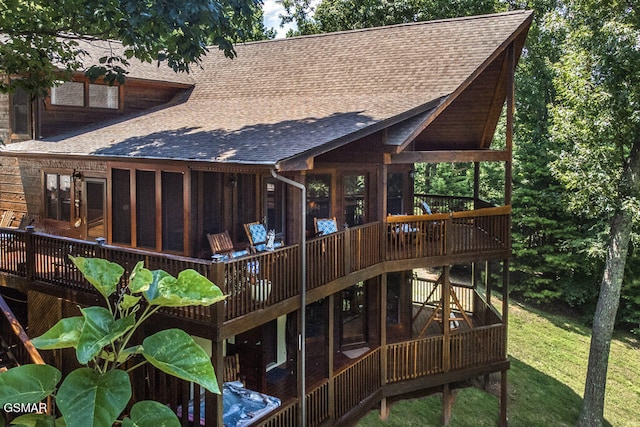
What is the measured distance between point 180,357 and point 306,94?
11.9 meters

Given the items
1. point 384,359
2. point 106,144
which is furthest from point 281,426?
point 106,144

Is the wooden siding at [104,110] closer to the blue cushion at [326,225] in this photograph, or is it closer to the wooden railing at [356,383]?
the blue cushion at [326,225]

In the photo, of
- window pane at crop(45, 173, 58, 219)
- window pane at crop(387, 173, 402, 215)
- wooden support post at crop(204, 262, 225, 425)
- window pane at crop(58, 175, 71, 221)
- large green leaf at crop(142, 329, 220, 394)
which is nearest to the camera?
large green leaf at crop(142, 329, 220, 394)

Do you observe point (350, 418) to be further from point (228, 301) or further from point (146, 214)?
point (146, 214)

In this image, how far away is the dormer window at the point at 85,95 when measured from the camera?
1395 centimetres

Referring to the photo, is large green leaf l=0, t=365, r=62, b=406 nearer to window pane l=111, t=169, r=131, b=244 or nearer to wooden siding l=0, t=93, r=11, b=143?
window pane l=111, t=169, r=131, b=244

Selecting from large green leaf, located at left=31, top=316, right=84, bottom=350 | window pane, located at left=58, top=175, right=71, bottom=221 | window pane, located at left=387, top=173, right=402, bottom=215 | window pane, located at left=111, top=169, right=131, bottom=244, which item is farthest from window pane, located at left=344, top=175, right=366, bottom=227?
large green leaf, located at left=31, top=316, right=84, bottom=350

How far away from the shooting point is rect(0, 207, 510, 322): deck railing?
7547 millimetres

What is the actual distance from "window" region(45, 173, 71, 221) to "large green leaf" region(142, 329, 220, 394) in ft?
38.1

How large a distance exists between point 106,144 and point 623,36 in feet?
40.5

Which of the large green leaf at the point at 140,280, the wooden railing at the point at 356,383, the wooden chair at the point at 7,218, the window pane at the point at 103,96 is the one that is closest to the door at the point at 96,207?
the wooden chair at the point at 7,218

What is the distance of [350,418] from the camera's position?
10.5 meters

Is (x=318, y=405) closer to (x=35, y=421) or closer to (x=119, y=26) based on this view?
(x=119, y=26)

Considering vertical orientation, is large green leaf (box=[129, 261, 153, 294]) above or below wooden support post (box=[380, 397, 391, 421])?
above
